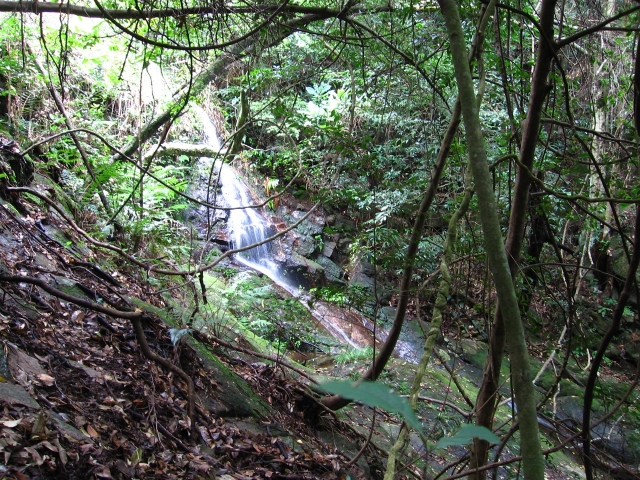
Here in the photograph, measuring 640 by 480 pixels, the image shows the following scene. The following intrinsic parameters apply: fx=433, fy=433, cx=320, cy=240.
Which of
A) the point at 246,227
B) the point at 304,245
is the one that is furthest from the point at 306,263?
the point at 246,227

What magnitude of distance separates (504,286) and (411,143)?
906 centimetres

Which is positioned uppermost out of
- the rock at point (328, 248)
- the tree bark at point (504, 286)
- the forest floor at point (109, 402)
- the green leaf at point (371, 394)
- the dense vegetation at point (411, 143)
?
the rock at point (328, 248)

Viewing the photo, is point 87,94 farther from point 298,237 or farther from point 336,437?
point 336,437

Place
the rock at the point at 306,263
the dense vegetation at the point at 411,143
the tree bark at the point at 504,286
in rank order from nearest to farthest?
1. the tree bark at the point at 504,286
2. the dense vegetation at the point at 411,143
3. the rock at the point at 306,263

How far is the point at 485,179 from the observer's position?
4.08 ft

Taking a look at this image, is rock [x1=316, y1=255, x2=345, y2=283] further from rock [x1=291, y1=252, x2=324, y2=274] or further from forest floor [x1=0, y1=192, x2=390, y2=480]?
forest floor [x1=0, y1=192, x2=390, y2=480]

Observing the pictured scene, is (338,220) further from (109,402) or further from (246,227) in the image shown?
(109,402)

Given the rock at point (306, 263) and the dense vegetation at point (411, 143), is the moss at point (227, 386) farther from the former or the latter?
the rock at point (306, 263)

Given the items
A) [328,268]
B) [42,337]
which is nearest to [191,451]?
[42,337]

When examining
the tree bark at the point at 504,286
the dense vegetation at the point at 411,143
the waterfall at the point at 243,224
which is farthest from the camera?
the waterfall at the point at 243,224

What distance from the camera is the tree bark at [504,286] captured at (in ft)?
3.59

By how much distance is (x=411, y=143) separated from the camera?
32.2 ft

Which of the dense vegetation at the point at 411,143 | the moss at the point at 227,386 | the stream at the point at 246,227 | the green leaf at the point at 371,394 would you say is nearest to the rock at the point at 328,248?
the dense vegetation at the point at 411,143

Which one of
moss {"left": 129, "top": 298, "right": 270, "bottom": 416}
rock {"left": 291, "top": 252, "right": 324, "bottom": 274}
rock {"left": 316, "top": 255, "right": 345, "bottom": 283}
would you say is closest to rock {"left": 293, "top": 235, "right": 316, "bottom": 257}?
rock {"left": 291, "top": 252, "right": 324, "bottom": 274}
